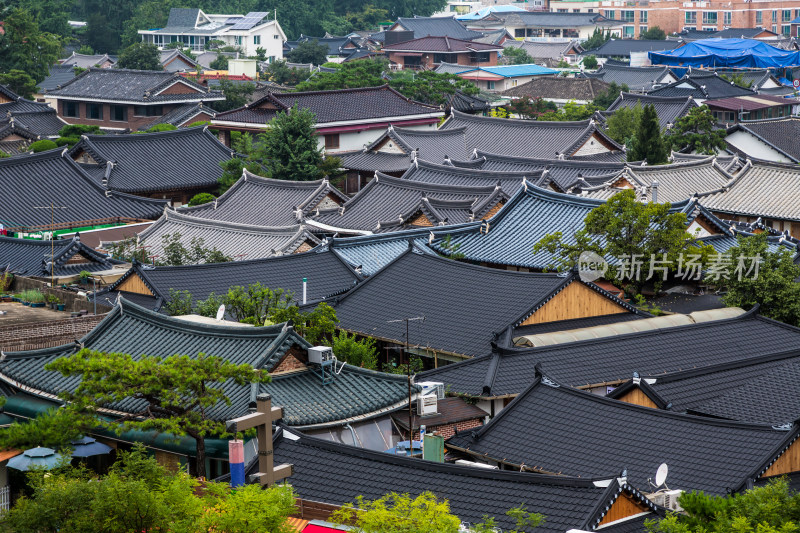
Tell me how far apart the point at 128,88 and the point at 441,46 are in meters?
43.0

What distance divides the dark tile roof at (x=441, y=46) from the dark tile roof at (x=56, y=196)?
65.7m

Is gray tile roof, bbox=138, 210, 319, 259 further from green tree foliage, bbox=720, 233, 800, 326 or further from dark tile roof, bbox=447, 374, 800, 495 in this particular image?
dark tile roof, bbox=447, 374, 800, 495

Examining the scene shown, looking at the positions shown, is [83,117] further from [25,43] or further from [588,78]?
[588,78]

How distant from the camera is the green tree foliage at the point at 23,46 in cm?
7856

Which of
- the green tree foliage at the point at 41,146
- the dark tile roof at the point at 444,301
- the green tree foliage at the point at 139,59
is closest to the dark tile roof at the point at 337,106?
the green tree foliage at the point at 41,146

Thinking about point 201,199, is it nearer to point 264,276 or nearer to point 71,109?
point 264,276

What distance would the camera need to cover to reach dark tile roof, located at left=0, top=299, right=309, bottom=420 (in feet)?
64.4

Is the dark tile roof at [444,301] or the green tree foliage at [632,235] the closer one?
the dark tile roof at [444,301]

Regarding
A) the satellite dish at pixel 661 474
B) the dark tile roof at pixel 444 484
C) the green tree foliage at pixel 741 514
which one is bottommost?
the satellite dish at pixel 661 474

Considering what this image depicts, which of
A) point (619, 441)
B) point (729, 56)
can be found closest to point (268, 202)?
point (619, 441)

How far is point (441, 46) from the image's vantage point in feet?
352

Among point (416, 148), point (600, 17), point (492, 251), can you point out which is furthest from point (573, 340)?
point (600, 17)

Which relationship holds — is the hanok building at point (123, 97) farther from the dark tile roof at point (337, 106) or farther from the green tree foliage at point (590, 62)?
the green tree foliage at point (590, 62)

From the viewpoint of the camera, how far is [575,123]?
175 ft
